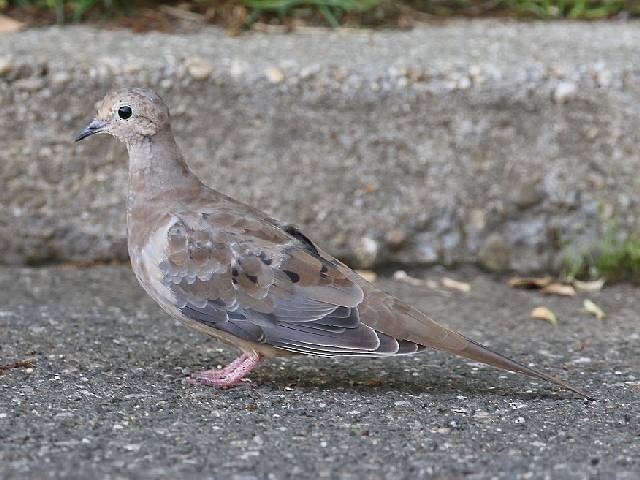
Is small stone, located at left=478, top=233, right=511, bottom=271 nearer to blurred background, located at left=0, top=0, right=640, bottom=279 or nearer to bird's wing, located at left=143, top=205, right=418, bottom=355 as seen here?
blurred background, located at left=0, top=0, right=640, bottom=279

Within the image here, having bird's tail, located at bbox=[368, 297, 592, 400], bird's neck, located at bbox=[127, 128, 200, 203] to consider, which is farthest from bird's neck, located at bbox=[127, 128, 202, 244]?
bird's tail, located at bbox=[368, 297, 592, 400]

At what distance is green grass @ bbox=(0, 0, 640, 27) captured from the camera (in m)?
5.96

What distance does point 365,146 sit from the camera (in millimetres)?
5332

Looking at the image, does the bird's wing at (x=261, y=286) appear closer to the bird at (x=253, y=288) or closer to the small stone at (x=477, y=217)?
the bird at (x=253, y=288)

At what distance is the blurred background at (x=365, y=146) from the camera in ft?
17.1

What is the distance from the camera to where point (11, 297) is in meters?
4.83

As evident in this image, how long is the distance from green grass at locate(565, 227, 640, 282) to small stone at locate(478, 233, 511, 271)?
292mm

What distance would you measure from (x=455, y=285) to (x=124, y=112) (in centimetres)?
199

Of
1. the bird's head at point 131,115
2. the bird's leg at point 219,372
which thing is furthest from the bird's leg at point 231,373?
the bird's head at point 131,115

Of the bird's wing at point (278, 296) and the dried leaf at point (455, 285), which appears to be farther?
the dried leaf at point (455, 285)

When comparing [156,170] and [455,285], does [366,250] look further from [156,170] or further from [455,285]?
[156,170]

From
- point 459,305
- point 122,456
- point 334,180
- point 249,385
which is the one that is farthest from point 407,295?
point 122,456

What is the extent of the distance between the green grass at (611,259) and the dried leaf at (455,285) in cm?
50

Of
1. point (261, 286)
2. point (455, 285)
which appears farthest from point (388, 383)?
point (455, 285)
